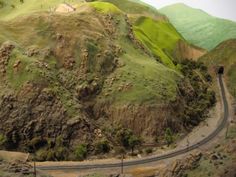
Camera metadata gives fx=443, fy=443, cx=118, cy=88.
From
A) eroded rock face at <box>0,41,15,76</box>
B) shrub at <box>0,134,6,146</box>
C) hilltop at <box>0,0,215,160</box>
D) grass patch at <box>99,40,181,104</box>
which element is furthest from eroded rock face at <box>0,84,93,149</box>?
grass patch at <box>99,40,181,104</box>

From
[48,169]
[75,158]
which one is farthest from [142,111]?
[48,169]

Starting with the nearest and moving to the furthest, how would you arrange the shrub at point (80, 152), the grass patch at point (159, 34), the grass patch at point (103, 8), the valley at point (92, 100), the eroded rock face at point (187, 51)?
the shrub at point (80, 152), the valley at point (92, 100), the grass patch at point (103, 8), the grass patch at point (159, 34), the eroded rock face at point (187, 51)

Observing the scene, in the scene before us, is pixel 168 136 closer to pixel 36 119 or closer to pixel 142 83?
pixel 142 83

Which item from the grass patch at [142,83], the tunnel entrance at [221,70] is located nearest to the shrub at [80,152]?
the grass patch at [142,83]

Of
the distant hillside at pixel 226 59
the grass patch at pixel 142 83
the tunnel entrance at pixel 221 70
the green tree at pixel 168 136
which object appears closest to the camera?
the green tree at pixel 168 136

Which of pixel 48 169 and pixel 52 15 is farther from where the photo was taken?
pixel 52 15

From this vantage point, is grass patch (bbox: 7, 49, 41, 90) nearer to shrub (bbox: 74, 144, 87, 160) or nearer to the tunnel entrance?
shrub (bbox: 74, 144, 87, 160)

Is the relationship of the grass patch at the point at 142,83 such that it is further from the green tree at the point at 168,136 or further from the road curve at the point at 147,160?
the road curve at the point at 147,160

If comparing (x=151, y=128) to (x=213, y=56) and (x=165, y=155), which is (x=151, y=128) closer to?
(x=165, y=155)
